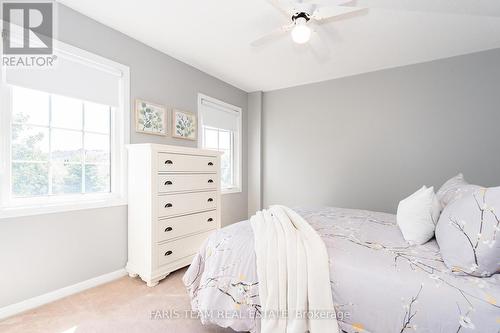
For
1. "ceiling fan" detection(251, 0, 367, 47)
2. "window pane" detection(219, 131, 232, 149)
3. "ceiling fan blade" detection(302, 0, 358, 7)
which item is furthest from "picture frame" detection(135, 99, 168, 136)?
"ceiling fan blade" detection(302, 0, 358, 7)

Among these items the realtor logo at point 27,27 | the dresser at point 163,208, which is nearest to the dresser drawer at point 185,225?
the dresser at point 163,208

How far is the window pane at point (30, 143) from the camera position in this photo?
1815mm

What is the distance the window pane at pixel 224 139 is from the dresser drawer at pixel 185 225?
4.55ft

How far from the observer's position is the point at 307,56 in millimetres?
2898

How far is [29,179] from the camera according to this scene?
1.88 meters

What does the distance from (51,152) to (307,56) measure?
284 centimetres

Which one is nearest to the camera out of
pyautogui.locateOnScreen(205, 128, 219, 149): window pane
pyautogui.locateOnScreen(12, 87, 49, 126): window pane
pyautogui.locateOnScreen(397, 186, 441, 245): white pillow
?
pyautogui.locateOnScreen(397, 186, 441, 245): white pillow

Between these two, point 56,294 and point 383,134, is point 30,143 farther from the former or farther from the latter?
point 383,134

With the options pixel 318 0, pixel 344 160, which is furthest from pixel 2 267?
pixel 344 160

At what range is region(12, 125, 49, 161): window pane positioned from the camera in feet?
5.96

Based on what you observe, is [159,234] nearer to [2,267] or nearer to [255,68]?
[2,267]

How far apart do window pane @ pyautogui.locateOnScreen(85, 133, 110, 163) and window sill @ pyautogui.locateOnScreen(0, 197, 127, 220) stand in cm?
40

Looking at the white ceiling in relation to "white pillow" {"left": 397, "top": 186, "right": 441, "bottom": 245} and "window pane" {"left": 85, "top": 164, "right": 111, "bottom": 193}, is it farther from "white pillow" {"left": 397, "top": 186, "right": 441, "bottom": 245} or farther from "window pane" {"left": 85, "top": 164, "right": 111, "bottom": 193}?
"white pillow" {"left": 397, "top": 186, "right": 441, "bottom": 245}

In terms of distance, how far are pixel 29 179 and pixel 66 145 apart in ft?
1.27
